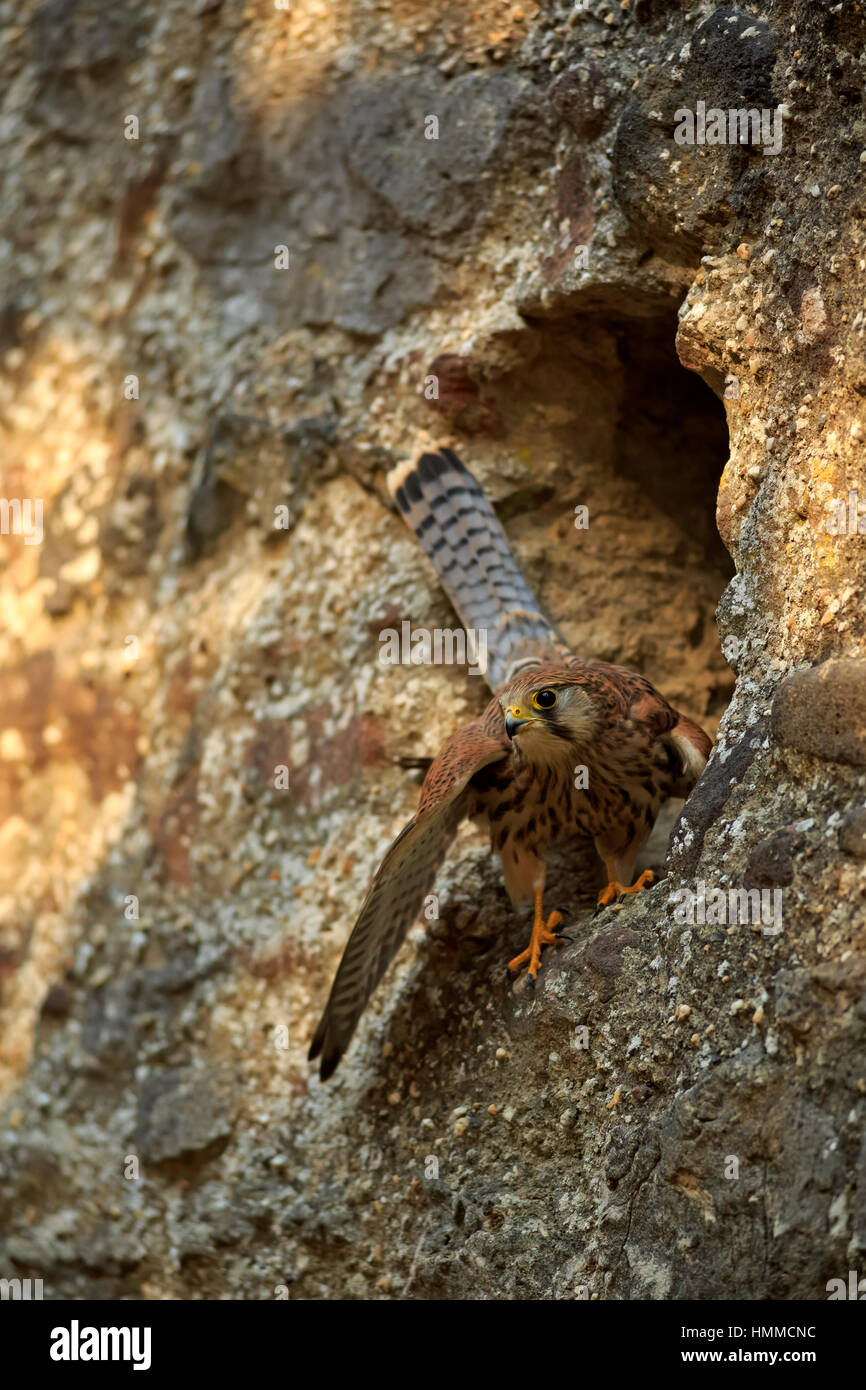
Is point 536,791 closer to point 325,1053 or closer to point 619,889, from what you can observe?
point 619,889

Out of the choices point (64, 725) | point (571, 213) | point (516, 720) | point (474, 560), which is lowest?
point (64, 725)

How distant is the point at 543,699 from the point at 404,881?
0.64m

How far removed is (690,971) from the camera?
10.6ft

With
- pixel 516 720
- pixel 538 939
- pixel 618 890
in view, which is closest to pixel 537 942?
pixel 538 939

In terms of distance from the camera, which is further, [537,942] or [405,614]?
A: [405,614]

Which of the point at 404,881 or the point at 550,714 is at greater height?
the point at 550,714

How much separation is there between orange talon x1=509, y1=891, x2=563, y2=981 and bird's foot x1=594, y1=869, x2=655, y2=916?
0.12m

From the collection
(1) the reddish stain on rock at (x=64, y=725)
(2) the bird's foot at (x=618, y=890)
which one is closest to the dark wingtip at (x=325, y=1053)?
(2) the bird's foot at (x=618, y=890)

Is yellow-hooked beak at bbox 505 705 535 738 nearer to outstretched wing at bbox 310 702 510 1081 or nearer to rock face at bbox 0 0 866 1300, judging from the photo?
outstretched wing at bbox 310 702 510 1081

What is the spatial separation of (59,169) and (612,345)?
115 inches

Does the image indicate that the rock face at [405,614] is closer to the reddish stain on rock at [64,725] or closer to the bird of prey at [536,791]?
the reddish stain on rock at [64,725]

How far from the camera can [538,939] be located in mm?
3852

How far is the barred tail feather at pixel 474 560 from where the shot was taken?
14.1 feet

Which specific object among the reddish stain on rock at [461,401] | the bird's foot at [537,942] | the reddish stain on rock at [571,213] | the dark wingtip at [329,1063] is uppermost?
the reddish stain on rock at [571,213]
